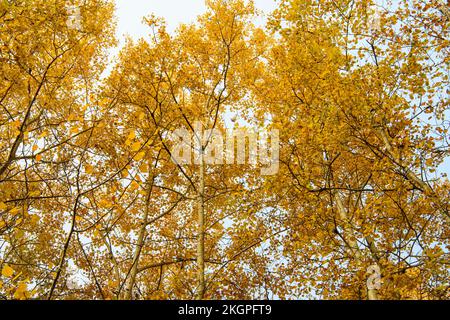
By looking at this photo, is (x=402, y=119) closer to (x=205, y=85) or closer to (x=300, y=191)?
(x=300, y=191)

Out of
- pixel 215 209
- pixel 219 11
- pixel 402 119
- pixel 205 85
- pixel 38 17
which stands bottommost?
pixel 215 209

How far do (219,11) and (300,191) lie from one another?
6282 mm

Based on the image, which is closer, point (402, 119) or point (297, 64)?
point (402, 119)

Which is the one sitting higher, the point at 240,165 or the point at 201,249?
the point at 240,165

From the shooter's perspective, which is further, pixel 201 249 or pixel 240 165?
pixel 240 165

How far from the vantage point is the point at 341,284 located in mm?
6301

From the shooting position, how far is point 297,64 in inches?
281
